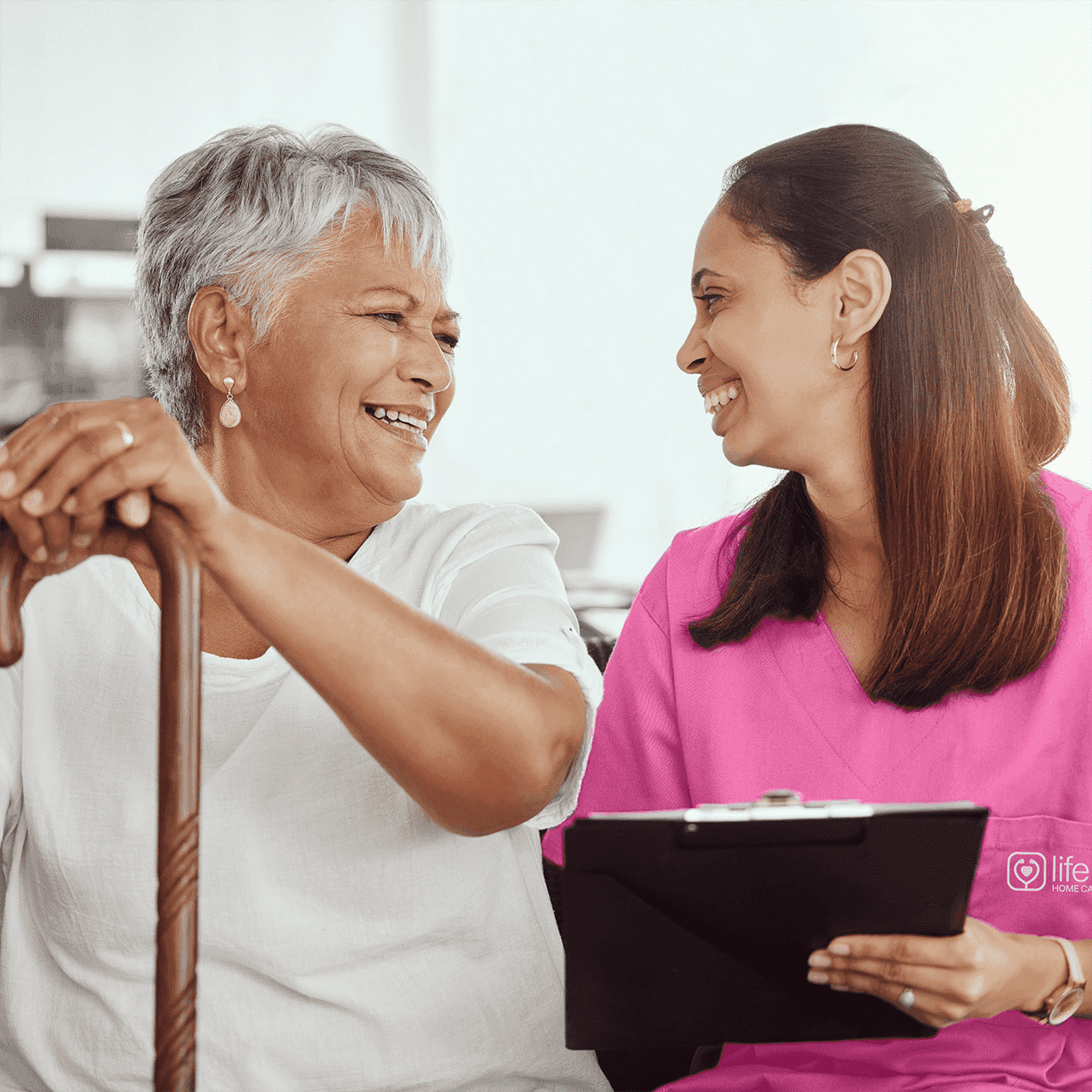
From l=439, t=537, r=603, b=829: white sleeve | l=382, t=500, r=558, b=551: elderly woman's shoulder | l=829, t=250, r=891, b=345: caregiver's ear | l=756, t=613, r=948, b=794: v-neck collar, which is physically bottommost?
l=756, t=613, r=948, b=794: v-neck collar

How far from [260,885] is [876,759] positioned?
0.63 metres

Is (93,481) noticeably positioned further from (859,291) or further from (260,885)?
(859,291)

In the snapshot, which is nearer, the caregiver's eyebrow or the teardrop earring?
the teardrop earring

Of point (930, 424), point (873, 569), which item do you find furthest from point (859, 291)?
point (873, 569)

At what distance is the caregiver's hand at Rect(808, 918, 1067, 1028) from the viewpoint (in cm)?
91

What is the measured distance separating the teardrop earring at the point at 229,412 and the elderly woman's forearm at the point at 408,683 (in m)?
0.46

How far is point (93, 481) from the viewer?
2.29ft

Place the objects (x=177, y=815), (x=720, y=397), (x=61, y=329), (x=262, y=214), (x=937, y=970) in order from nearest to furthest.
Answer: (x=177, y=815) → (x=937, y=970) → (x=262, y=214) → (x=720, y=397) → (x=61, y=329)

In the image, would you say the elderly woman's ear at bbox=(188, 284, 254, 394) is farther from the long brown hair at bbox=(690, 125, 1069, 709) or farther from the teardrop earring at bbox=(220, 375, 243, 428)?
the long brown hair at bbox=(690, 125, 1069, 709)

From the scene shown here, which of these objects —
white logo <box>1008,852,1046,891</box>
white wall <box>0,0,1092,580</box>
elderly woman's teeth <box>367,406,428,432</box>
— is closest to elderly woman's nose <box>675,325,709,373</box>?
elderly woman's teeth <box>367,406,428,432</box>

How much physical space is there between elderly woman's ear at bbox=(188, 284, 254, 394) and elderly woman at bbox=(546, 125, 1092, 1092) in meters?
0.52

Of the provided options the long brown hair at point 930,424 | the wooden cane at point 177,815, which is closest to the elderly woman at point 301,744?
the wooden cane at point 177,815

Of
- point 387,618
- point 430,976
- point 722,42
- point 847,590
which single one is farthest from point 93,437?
point 722,42

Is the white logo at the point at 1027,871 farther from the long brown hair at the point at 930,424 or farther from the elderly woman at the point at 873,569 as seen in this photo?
the long brown hair at the point at 930,424
